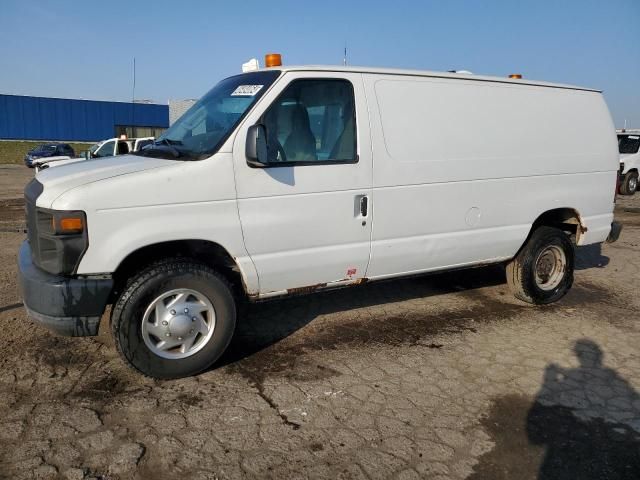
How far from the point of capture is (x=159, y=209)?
Result: 3488 millimetres

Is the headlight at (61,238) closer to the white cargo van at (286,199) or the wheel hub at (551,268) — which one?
the white cargo van at (286,199)

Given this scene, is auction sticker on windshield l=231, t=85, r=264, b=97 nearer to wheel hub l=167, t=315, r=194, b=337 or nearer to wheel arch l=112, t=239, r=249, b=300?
wheel arch l=112, t=239, r=249, b=300

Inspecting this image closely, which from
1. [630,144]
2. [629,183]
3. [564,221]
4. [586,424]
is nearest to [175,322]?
[586,424]

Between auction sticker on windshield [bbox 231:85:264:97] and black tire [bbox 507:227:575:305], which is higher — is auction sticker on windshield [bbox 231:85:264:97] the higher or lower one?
the higher one

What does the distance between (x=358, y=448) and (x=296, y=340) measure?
1632 millimetres

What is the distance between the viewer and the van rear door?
381 cm

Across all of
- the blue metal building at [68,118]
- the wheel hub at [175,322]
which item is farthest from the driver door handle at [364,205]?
the blue metal building at [68,118]

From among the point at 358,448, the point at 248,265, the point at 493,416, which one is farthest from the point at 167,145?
the point at 493,416

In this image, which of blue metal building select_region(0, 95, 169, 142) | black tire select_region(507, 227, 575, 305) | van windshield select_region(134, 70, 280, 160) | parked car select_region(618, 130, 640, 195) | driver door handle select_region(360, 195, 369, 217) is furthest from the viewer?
blue metal building select_region(0, 95, 169, 142)

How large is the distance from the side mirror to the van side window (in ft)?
0.63

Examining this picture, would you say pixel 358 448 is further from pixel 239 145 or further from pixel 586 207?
pixel 586 207

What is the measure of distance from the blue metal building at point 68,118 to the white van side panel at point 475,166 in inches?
1707

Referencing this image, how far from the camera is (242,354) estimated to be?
14.0 ft

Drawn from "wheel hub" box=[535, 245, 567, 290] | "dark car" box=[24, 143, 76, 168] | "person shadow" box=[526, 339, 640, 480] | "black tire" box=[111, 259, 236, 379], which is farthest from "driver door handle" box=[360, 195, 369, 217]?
"dark car" box=[24, 143, 76, 168]
